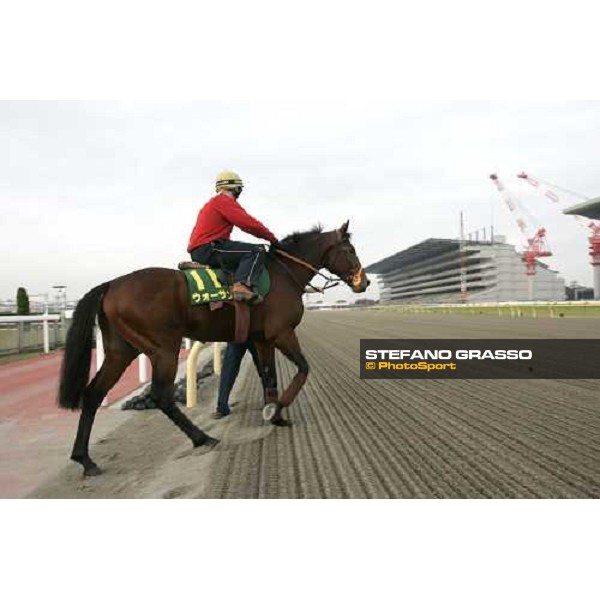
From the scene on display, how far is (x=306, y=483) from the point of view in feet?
8.67

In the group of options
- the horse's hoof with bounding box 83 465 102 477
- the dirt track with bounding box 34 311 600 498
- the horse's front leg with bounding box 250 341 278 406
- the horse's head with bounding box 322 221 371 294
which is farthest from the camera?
the horse's head with bounding box 322 221 371 294

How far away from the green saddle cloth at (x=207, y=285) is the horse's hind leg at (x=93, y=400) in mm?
650

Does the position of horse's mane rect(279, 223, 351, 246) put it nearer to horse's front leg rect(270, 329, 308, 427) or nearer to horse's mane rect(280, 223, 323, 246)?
horse's mane rect(280, 223, 323, 246)

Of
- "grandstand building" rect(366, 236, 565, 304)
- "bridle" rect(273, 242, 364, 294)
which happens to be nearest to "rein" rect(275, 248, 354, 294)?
"bridle" rect(273, 242, 364, 294)

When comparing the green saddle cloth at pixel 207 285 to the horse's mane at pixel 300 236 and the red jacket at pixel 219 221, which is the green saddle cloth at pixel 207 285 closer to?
the red jacket at pixel 219 221

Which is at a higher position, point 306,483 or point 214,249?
point 214,249

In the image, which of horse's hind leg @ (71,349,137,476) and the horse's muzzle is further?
the horse's muzzle

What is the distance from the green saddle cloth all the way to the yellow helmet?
67cm

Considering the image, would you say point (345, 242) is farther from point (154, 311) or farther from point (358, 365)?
point (358, 365)

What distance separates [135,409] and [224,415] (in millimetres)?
1124

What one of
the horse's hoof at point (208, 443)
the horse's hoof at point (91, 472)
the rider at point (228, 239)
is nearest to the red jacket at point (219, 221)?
the rider at point (228, 239)

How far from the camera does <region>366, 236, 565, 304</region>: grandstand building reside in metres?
14.3

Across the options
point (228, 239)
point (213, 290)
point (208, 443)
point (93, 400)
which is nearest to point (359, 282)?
point (228, 239)

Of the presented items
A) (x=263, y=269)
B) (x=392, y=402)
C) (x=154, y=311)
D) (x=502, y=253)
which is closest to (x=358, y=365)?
(x=392, y=402)
